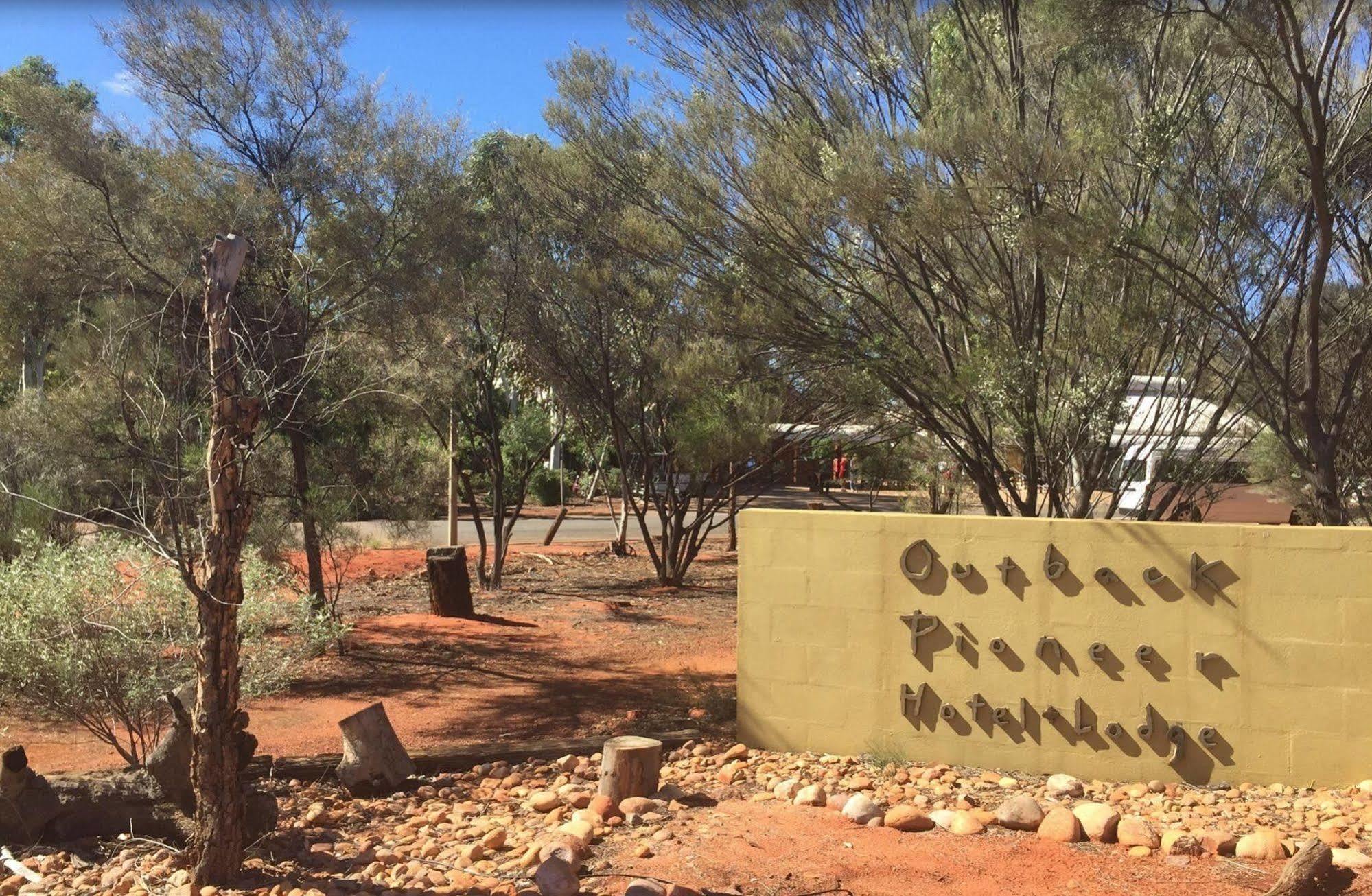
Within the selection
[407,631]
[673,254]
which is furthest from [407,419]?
[673,254]

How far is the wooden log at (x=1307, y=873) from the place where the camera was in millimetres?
5137

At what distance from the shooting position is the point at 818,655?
8.26m

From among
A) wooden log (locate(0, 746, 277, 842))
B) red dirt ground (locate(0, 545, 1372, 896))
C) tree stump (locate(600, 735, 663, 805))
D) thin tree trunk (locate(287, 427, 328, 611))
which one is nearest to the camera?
red dirt ground (locate(0, 545, 1372, 896))

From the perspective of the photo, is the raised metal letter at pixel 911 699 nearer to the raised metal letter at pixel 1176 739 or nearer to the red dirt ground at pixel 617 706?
the red dirt ground at pixel 617 706

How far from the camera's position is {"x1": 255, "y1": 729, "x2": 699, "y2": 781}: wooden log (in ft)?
26.5

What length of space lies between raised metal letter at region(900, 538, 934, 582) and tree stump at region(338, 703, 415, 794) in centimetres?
361

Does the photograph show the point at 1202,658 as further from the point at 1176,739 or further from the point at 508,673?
the point at 508,673

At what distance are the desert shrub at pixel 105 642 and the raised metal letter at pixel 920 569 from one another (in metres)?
4.09

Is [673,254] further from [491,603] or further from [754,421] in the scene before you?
[491,603]

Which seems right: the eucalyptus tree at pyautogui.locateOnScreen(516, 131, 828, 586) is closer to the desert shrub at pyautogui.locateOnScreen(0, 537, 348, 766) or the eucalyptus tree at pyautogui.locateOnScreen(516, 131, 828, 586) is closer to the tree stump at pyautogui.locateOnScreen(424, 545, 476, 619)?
the tree stump at pyautogui.locateOnScreen(424, 545, 476, 619)

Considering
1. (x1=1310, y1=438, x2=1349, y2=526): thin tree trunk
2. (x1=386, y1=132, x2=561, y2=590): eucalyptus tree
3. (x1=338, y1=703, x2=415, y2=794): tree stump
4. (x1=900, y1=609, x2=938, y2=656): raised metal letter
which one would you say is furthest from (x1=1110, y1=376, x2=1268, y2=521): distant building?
(x1=338, y1=703, x2=415, y2=794): tree stump

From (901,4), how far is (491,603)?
9460 mm

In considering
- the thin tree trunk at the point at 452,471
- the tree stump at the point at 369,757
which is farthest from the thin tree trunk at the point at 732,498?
the tree stump at the point at 369,757

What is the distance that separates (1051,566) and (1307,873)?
110 inches
